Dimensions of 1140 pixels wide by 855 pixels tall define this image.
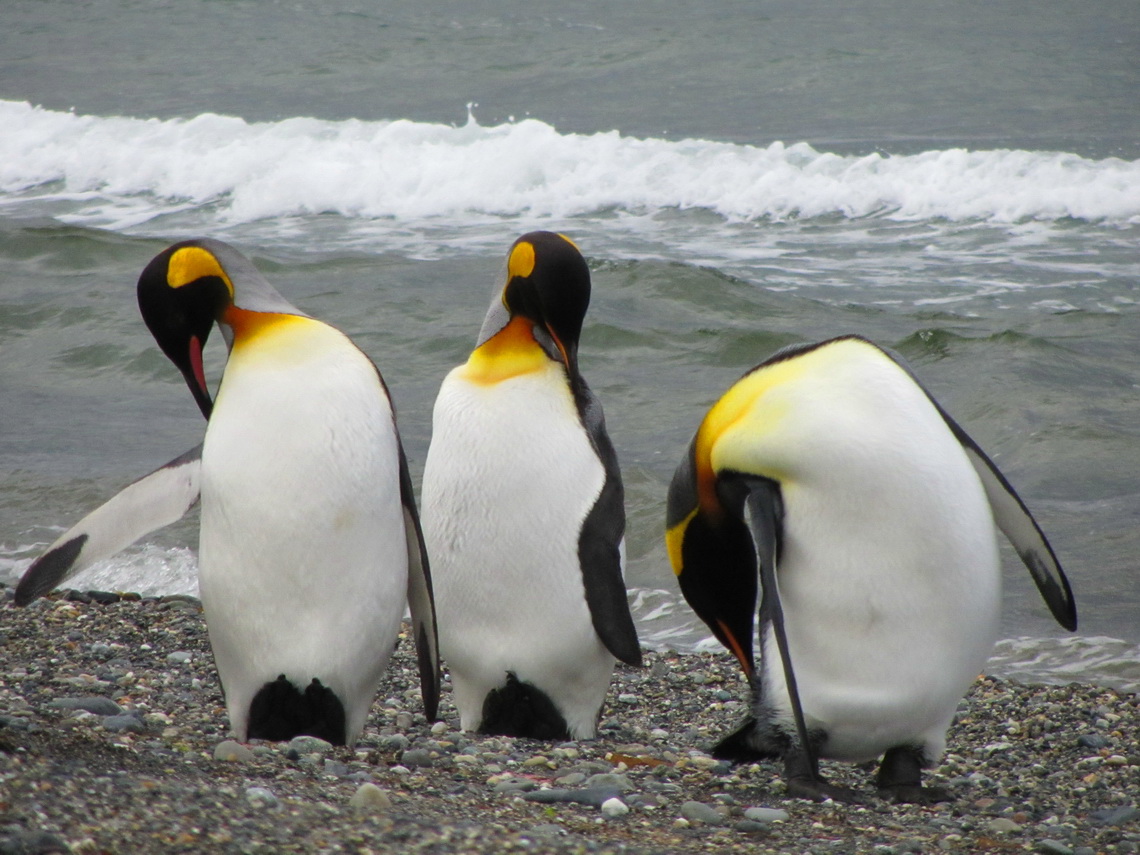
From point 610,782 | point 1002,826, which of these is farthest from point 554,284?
point 1002,826

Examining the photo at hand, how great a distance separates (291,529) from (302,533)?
31 millimetres

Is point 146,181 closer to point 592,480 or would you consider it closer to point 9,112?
point 9,112

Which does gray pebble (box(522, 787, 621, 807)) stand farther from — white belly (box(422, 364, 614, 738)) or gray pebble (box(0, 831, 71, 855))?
gray pebble (box(0, 831, 71, 855))

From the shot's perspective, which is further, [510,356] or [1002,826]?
[510,356]

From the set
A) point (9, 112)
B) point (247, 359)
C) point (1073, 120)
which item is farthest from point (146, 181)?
point (247, 359)

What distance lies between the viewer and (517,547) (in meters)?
3.74

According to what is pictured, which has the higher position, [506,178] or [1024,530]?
[506,178]

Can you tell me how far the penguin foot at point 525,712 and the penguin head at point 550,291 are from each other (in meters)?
0.91

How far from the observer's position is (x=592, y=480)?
381 centimetres

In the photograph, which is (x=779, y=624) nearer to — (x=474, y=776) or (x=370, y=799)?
(x=474, y=776)

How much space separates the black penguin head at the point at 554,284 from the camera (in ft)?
12.3

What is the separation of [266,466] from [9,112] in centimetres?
1868

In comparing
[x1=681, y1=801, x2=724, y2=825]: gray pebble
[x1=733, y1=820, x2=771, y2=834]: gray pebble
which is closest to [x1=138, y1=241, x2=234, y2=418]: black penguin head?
[x1=681, y1=801, x2=724, y2=825]: gray pebble

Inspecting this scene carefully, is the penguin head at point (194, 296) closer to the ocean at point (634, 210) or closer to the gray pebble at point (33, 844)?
the gray pebble at point (33, 844)
